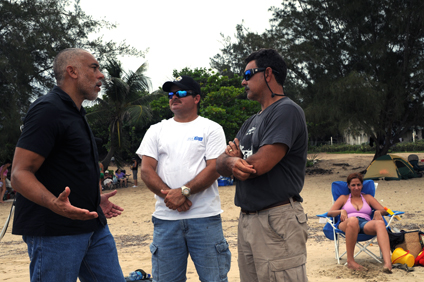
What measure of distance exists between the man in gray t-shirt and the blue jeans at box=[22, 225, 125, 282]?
900 millimetres

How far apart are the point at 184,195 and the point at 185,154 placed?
0.36 m

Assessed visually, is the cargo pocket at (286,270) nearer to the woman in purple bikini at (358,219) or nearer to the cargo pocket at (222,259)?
the cargo pocket at (222,259)

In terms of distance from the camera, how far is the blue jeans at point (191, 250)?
2887 mm

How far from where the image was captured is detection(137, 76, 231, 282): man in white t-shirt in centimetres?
290

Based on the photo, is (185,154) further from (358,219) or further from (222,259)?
(358,219)

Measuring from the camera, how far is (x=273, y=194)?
233 cm

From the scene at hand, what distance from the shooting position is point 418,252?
17.0 ft

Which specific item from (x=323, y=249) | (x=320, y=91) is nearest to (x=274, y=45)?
(x=320, y=91)

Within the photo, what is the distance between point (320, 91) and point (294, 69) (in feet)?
7.74

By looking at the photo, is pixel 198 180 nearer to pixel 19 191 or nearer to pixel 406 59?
pixel 19 191

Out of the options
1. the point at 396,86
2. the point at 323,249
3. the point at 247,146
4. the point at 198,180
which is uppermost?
the point at 396,86

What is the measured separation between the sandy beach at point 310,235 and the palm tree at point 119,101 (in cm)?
370

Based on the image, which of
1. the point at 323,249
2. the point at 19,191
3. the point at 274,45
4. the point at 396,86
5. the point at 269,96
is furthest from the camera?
the point at 274,45

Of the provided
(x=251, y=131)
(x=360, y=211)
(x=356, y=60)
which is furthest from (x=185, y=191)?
(x=356, y=60)
